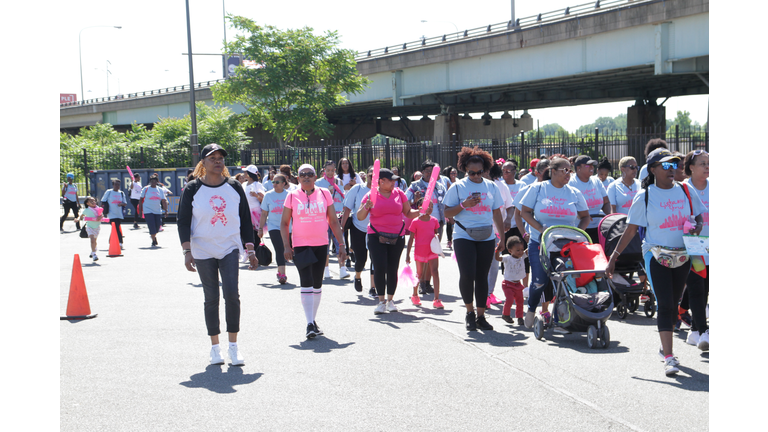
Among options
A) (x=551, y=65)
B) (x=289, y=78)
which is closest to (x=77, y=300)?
(x=551, y=65)

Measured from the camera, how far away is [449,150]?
84.3 ft

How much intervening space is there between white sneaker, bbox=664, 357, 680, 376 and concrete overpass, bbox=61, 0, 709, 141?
2152 cm

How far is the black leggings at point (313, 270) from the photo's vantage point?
25.3 ft

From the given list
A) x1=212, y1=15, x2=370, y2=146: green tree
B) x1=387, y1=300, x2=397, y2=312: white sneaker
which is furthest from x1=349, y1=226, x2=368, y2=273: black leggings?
x1=212, y1=15, x2=370, y2=146: green tree

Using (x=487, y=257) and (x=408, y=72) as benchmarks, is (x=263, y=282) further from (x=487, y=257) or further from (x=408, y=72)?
(x=408, y=72)

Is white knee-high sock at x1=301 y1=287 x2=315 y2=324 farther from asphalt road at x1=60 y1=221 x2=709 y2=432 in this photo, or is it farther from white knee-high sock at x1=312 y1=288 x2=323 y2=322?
asphalt road at x1=60 y1=221 x2=709 y2=432

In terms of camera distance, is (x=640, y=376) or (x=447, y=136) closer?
(x=640, y=376)

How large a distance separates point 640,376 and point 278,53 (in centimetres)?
3336

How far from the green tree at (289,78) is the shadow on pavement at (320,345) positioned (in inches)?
1224

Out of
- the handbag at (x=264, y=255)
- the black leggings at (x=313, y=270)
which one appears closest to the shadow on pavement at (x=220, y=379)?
the black leggings at (x=313, y=270)

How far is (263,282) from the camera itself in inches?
465

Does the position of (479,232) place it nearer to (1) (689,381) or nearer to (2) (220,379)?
(1) (689,381)

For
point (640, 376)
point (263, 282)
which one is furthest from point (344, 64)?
point (640, 376)

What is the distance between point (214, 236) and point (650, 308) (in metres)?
5.25
